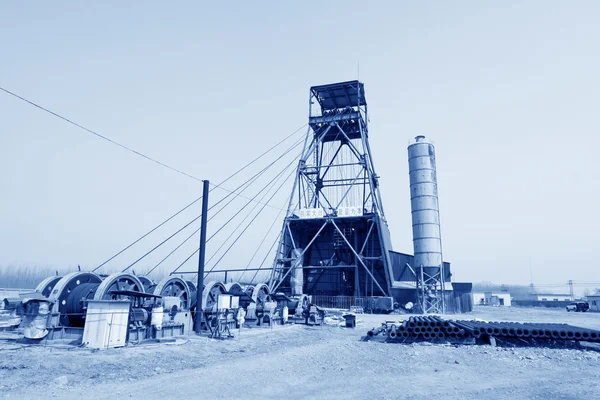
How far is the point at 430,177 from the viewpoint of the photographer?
3853 centimetres

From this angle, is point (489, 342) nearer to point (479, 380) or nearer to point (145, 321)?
point (479, 380)

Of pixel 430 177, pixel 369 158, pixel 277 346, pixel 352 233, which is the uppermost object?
pixel 369 158

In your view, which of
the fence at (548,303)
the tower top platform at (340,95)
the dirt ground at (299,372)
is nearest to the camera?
the dirt ground at (299,372)

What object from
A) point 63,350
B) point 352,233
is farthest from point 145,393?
point 352,233

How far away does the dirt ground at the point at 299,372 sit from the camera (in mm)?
9203

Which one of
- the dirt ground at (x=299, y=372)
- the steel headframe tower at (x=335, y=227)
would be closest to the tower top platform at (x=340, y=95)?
the steel headframe tower at (x=335, y=227)

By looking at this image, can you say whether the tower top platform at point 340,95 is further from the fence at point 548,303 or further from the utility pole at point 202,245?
the fence at point 548,303

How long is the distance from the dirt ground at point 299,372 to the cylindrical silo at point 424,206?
A: 21.4 metres

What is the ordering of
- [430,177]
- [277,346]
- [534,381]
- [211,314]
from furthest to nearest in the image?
1. [430,177]
2. [211,314]
3. [277,346]
4. [534,381]

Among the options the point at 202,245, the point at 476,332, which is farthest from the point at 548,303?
the point at 202,245

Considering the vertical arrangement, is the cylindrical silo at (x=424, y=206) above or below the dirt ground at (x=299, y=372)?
above

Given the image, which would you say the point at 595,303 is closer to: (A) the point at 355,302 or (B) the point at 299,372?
(A) the point at 355,302

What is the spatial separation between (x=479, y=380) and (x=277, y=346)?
903 centimetres

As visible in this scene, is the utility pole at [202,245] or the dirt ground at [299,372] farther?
the utility pole at [202,245]
